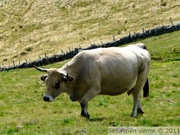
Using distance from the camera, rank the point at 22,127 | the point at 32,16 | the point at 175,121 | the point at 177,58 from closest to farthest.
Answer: the point at 175,121 → the point at 22,127 → the point at 177,58 → the point at 32,16

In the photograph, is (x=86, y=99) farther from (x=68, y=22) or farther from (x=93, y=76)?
(x=68, y=22)

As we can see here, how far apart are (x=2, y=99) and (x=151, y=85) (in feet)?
32.8

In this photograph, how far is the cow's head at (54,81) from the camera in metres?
15.6

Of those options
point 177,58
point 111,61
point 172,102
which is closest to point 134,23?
point 177,58

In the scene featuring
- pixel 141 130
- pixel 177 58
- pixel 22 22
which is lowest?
pixel 22 22

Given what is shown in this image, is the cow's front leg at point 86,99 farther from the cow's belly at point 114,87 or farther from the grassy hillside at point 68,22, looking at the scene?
the grassy hillside at point 68,22

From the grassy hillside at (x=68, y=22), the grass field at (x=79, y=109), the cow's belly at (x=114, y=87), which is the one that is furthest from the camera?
the grassy hillside at (x=68, y=22)

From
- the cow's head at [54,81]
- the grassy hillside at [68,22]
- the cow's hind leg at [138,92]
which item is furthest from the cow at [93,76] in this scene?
the grassy hillside at [68,22]

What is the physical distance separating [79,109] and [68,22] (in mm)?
62519

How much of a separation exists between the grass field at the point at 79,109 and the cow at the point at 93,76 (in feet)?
3.41

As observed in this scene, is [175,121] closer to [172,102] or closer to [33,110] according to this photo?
[172,102]

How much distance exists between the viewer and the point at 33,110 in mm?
22547

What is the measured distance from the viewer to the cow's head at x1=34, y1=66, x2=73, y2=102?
Result: 1559 centimetres

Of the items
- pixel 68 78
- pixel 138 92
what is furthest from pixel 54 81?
pixel 138 92
